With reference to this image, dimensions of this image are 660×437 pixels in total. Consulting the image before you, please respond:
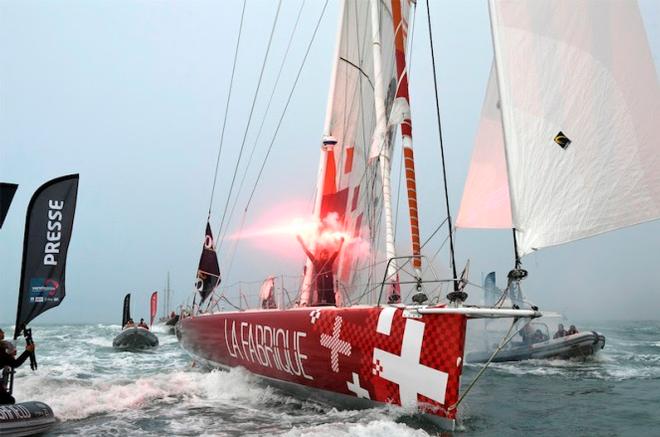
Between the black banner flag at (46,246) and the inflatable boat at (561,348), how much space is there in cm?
1268

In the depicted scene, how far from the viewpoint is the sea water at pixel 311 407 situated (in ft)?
20.5

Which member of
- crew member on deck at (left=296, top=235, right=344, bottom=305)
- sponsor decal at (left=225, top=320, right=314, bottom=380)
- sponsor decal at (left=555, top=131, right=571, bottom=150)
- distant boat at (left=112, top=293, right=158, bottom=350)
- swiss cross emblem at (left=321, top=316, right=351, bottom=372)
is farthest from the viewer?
distant boat at (left=112, top=293, right=158, bottom=350)

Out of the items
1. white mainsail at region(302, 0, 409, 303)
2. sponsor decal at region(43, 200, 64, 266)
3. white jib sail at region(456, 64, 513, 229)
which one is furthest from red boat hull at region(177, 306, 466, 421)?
sponsor decal at region(43, 200, 64, 266)

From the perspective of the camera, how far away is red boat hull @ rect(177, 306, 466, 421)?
547 centimetres

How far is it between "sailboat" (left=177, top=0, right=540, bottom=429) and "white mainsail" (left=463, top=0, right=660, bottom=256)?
1.23m

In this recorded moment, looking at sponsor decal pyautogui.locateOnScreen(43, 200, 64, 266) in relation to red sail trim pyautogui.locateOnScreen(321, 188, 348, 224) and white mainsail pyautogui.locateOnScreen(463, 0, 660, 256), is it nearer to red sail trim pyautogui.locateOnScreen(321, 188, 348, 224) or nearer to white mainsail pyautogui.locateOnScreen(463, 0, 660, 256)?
red sail trim pyautogui.locateOnScreen(321, 188, 348, 224)

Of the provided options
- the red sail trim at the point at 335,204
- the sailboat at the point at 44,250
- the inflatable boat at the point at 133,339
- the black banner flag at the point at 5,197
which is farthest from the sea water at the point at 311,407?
the inflatable boat at the point at 133,339

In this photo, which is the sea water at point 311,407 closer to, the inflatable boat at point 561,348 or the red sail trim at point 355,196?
the inflatable boat at point 561,348

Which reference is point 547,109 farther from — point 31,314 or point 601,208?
point 31,314

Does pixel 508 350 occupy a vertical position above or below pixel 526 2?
below

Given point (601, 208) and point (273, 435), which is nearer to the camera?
point (601, 208)

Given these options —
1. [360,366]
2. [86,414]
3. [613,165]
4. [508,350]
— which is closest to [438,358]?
[360,366]

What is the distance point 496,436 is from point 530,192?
2.98 m

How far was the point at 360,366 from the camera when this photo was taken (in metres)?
6.26
